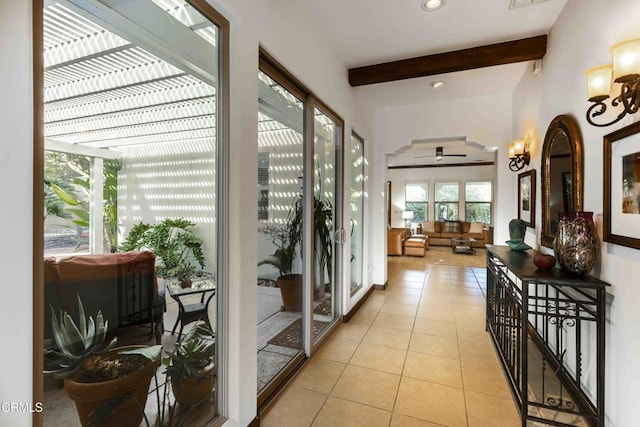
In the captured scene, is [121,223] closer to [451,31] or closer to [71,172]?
[71,172]

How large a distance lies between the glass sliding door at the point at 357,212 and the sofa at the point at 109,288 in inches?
112

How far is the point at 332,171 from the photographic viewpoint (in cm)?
336

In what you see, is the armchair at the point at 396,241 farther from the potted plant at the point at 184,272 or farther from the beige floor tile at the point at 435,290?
the potted plant at the point at 184,272

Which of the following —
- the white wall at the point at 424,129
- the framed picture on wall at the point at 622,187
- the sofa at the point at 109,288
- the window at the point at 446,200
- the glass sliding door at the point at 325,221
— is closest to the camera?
the sofa at the point at 109,288

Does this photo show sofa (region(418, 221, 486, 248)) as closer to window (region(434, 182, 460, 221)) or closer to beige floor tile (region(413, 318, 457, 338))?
window (region(434, 182, 460, 221))

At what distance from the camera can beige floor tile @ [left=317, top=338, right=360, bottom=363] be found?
2729 millimetres

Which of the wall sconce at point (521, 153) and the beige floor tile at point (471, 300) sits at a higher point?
the wall sconce at point (521, 153)

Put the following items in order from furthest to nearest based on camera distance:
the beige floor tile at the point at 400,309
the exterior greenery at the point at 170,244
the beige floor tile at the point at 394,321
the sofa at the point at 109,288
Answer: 1. the beige floor tile at the point at 400,309
2. the beige floor tile at the point at 394,321
3. the exterior greenery at the point at 170,244
4. the sofa at the point at 109,288

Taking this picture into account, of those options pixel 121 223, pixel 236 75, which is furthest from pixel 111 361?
pixel 236 75

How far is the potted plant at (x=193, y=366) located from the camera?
153 cm

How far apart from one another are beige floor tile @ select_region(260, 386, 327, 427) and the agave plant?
121 centimetres

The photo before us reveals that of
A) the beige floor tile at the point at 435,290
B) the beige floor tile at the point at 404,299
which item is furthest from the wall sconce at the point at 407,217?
the beige floor tile at the point at 404,299

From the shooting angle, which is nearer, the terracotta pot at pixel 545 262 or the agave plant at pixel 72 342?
the agave plant at pixel 72 342

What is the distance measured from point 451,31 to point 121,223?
10.0 ft
